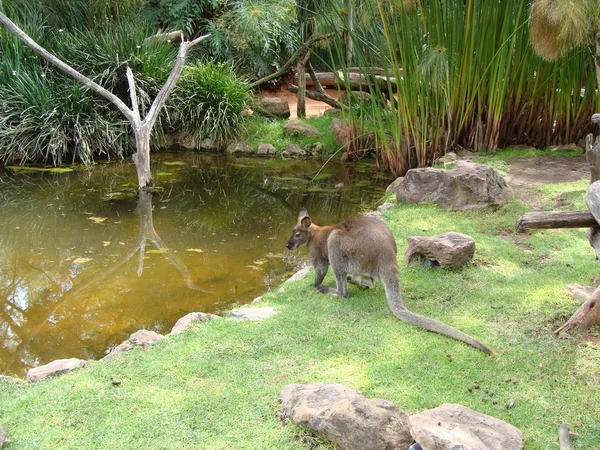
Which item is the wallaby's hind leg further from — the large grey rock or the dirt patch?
the dirt patch

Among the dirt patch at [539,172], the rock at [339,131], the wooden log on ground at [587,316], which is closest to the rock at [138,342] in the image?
the wooden log on ground at [587,316]

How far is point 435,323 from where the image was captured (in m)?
4.72

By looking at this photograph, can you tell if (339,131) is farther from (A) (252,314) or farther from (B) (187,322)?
(B) (187,322)

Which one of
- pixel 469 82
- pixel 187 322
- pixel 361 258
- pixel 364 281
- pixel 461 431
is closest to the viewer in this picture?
pixel 461 431

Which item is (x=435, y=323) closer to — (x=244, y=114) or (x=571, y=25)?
(x=571, y=25)

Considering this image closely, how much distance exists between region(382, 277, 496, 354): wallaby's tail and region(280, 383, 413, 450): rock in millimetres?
1277

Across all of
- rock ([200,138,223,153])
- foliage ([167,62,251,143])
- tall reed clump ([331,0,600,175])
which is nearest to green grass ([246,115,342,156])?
foliage ([167,62,251,143])

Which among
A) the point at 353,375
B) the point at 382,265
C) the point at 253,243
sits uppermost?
the point at 382,265

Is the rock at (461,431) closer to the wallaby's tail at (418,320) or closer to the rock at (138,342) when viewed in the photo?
the wallaby's tail at (418,320)

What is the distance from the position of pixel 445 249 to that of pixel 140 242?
4737mm

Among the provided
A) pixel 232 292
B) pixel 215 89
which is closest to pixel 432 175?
pixel 232 292

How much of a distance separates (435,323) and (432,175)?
4259 millimetres

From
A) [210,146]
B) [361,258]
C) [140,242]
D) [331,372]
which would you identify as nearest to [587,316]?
[361,258]

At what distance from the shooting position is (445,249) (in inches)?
232
